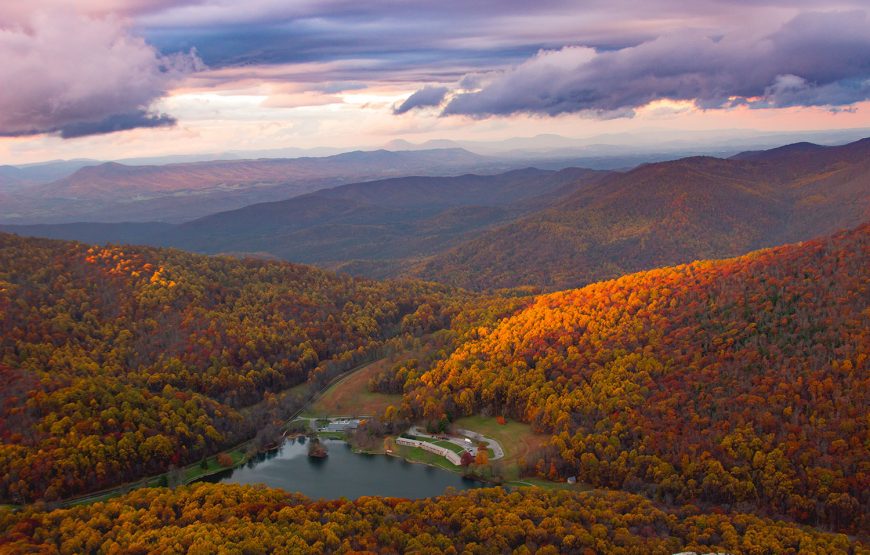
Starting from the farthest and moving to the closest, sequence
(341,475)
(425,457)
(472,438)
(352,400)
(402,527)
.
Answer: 1. (352,400)
2. (472,438)
3. (425,457)
4. (341,475)
5. (402,527)

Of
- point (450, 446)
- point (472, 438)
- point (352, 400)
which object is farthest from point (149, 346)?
point (472, 438)

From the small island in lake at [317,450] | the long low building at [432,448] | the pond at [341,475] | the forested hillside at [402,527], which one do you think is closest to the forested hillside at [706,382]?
the long low building at [432,448]

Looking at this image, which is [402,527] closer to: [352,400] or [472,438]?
[472,438]

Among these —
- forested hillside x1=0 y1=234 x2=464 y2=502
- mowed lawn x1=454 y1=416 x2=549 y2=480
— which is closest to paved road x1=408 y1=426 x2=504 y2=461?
mowed lawn x1=454 y1=416 x2=549 y2=480

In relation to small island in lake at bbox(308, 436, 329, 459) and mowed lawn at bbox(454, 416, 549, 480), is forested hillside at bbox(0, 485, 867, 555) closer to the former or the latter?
mowed lawn at bbox(454, 416, 549, 480)

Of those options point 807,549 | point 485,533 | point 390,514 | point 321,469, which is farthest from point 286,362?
point 807,549

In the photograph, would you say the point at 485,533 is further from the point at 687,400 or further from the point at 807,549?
the point at 687,400
